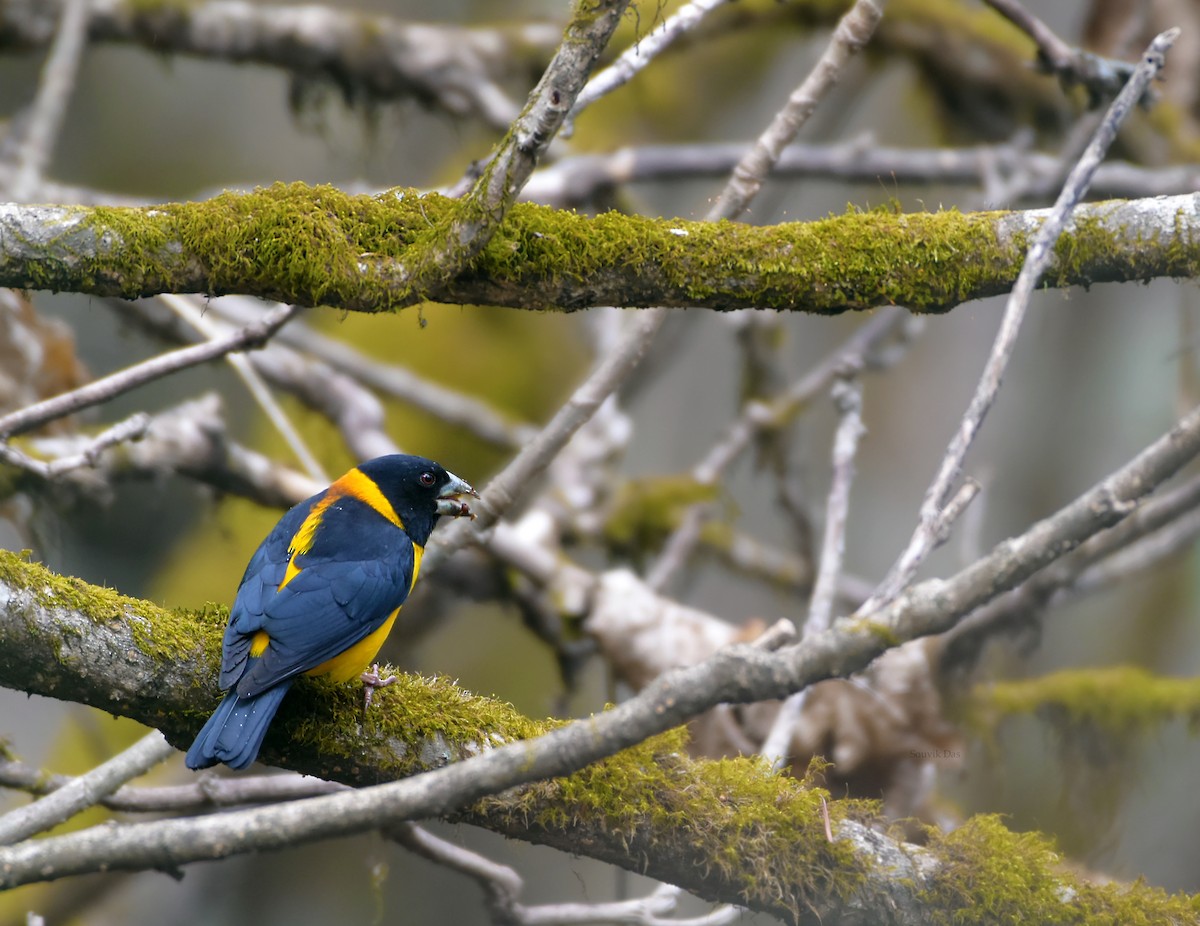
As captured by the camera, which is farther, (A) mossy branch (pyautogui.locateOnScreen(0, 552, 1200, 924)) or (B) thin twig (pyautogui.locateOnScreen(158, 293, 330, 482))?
(B) thin twig (pyautogui.locateOnScreen(158, 293, 330, 482))

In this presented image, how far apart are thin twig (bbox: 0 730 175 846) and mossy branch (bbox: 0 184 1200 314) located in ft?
4.52

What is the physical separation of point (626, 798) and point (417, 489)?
74.2 inches

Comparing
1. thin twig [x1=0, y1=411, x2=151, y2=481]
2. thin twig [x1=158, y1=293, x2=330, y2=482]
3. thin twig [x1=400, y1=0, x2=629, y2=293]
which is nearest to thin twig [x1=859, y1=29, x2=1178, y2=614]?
thin twig [x1=400, y1=0, x2=629, y2=293]

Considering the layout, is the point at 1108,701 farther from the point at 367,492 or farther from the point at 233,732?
the point at 233,732

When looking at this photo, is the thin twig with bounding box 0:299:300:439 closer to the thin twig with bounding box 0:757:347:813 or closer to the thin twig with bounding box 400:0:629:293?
the thin twig with bounding box 400:0:629:293

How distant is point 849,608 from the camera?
7215mm

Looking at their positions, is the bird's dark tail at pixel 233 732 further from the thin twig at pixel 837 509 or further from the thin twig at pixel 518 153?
the thin twig at pixel 837 509

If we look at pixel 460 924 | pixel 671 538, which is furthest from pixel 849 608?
pixel 460 924

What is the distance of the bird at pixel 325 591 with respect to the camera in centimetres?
283

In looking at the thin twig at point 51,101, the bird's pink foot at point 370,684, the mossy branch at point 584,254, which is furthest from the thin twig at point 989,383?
the thin twig at point 51,101

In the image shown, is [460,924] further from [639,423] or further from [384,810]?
[384,810]

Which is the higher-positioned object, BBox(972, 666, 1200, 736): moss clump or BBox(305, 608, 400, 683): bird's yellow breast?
BBox(972, 666, 1200, 736): moss clump

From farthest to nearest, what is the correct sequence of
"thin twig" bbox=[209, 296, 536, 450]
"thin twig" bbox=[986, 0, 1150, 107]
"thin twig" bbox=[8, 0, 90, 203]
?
"thin twig" bbox=[209, 296, 536, 450]
"thin twig" bbox=[8, 0, 90, 203]
"thin twig" bbox=[986, 0, 1150, 107]

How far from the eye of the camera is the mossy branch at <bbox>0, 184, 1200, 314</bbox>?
9.71ft
